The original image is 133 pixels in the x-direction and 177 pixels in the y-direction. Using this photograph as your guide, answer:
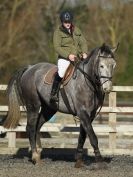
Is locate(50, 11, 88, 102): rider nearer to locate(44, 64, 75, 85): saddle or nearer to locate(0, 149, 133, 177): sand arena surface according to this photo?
locate(44, 64, 75, 85): saddle

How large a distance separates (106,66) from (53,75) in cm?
165

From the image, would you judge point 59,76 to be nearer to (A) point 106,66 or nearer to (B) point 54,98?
(B) point 54,98

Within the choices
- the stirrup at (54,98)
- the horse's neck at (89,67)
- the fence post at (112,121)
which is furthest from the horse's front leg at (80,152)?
the fence post at (112,121)

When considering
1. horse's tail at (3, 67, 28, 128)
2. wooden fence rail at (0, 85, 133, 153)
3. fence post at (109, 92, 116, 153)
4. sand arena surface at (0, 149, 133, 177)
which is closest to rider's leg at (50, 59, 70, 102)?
horse's tail at (3, 67, 28, 128)

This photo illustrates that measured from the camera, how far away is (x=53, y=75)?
11.3 meters

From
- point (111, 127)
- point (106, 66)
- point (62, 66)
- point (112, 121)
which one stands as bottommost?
point (111, 127)

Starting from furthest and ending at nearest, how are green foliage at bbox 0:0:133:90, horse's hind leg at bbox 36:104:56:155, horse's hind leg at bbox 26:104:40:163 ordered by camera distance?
green foliage at bbox 0:0:133:90 → horse's hind leg at bbox 36:104:56:155 → horse's hind leg at bbox 26:104:40:163

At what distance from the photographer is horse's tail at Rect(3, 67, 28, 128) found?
1181cm

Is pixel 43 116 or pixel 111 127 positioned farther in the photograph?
pixel 111 127

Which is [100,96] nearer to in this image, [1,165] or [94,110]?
[94,110]

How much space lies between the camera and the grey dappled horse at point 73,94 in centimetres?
1001

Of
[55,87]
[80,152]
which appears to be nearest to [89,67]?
[55,87]

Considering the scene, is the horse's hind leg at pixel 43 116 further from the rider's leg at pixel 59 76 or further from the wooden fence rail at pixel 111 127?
the wooden fence rail at pixel 111 127

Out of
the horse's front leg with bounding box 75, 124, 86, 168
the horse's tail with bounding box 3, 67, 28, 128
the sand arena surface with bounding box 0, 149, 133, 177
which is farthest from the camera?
the horse's tail with bounding box 3, 67, 28, 128
